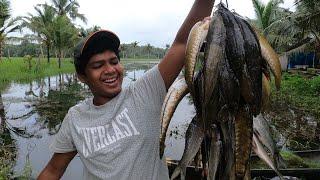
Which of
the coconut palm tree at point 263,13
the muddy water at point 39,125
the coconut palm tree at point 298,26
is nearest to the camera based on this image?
the muddy water at point 39,125

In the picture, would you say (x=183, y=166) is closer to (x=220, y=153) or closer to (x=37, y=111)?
(x=220, y=153)

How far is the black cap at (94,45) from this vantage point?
2.08m

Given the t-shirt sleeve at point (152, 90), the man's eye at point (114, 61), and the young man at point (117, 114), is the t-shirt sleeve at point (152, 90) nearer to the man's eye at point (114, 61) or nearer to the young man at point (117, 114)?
the young man at point (117, 114)

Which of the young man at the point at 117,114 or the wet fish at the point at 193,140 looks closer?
the wet fish at the point at 193,140

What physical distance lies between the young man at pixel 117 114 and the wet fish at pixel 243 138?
590 mm

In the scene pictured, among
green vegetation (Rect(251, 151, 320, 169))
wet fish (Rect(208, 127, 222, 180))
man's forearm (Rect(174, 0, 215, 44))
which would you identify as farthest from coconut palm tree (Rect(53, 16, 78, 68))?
wet fish (Rect(208, 127, 222, 180))

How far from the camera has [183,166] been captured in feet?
5.06

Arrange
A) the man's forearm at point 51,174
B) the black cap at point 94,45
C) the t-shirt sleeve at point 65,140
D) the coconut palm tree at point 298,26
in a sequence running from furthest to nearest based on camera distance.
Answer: the coconut palm tree at point 298,26, the man's forearm at point 51,174, the t-shirt sleeve at point 65,140, the black cap at point 94,45

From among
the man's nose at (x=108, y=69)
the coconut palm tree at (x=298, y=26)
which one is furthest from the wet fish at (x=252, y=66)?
the coconut palm tree at (x=298, y=26)

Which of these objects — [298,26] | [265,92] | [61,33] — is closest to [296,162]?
[265,92]

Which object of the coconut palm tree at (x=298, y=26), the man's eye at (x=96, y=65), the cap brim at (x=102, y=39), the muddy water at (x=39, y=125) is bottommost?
the muddy water at (x=39, y=125)

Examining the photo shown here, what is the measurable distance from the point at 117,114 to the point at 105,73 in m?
0.21

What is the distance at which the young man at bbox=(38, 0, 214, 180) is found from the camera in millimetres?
1978

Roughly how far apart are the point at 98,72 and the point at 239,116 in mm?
891
